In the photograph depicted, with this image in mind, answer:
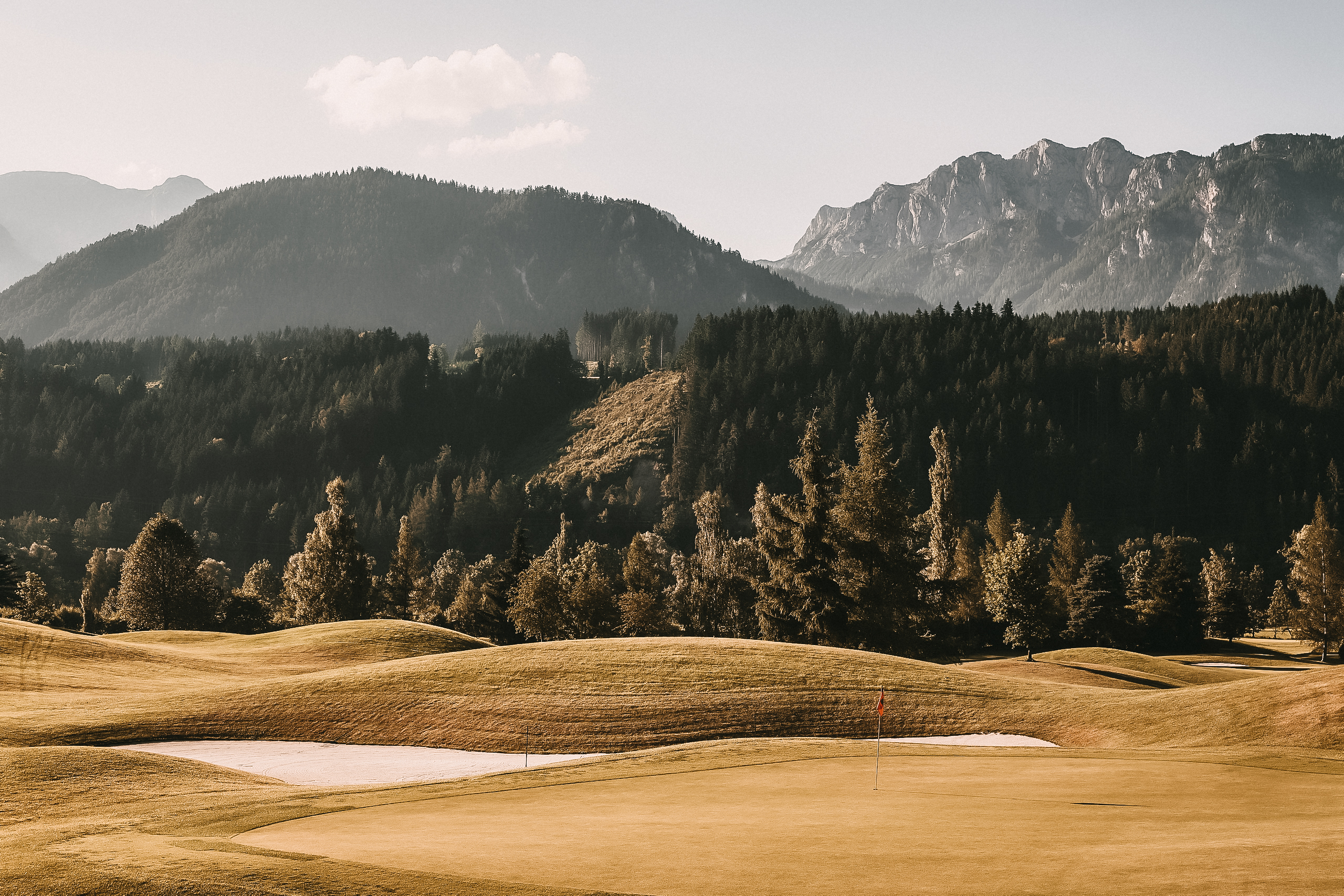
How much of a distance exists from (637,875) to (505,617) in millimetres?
75613

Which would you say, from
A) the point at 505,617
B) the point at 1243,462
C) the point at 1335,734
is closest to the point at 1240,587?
the point at 1243,462

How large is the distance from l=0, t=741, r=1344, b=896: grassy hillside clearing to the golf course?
3.2 inches

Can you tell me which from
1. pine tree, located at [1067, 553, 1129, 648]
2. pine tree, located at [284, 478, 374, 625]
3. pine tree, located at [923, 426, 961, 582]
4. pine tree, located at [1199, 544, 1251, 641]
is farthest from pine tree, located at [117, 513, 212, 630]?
pine tree, located at [1199, 544, 1251, 641]

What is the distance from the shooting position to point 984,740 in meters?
30.0

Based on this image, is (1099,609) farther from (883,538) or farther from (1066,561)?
(883,538)

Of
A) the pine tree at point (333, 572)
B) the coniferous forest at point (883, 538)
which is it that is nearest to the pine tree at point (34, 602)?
the coniferous forest at point (883, 538)

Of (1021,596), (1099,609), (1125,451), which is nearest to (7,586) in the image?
(1021,596)

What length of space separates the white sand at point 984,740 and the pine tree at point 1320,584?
67.7 meters

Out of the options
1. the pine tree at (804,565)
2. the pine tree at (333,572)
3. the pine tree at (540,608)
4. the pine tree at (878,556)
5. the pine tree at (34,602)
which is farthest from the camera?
the pine tree at (34,602)

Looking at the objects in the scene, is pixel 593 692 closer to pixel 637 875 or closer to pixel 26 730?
pixel 26 730

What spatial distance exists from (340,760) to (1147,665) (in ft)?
163

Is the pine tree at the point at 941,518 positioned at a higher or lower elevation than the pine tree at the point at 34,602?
higher

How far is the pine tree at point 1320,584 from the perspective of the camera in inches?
3228

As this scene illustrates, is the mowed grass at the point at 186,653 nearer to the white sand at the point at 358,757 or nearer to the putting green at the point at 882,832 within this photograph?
the white sand at the point at 358,757
